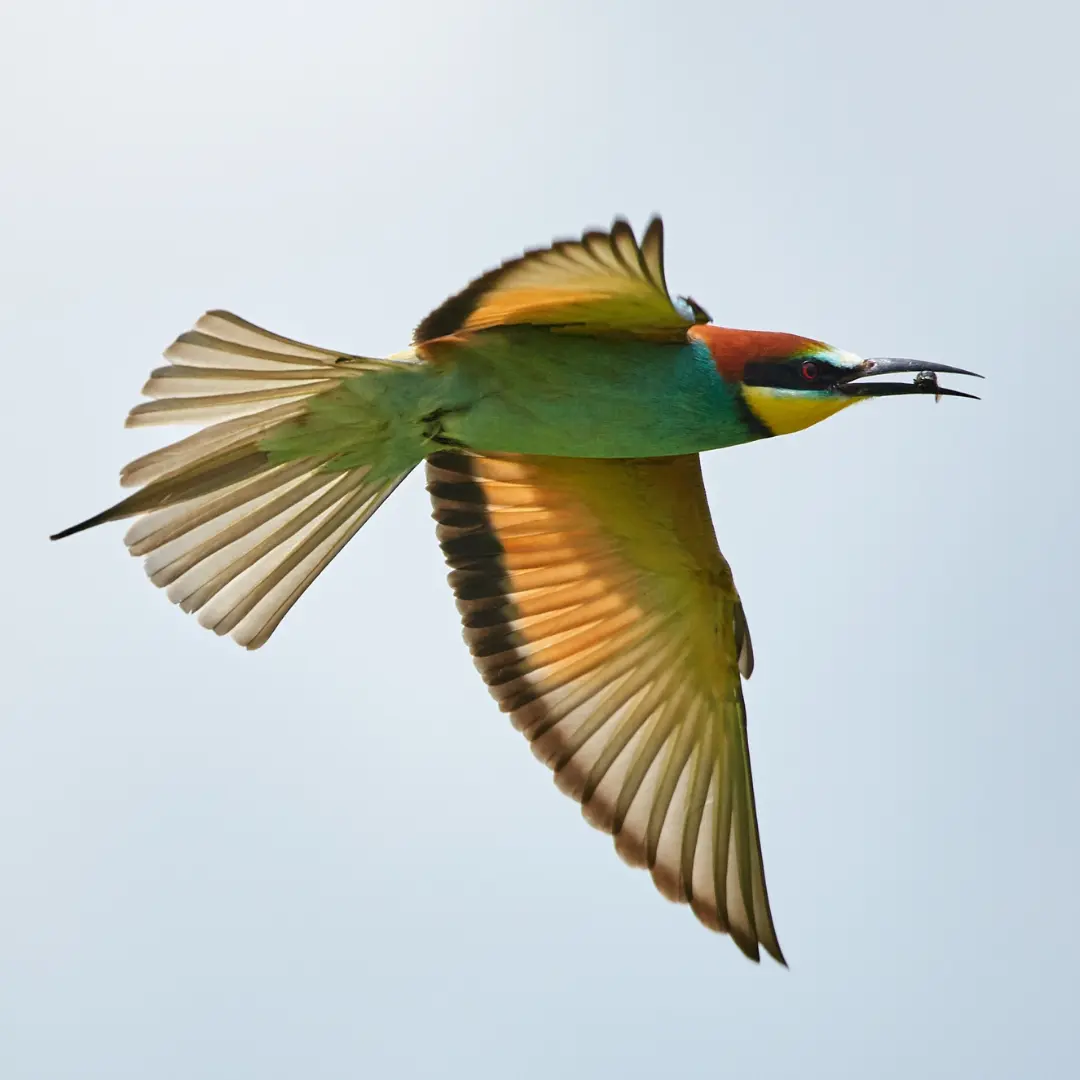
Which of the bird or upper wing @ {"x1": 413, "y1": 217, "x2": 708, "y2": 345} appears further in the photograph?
the bird

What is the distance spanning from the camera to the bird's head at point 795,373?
5.39 metres

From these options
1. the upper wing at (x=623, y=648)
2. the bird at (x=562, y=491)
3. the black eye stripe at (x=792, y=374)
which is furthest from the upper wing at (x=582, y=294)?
the upper wing at (x=623, y=648)

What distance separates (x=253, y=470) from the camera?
544 centimetres

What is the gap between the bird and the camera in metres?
5.20

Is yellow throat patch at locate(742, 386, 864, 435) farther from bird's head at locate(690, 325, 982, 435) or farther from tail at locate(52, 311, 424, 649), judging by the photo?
tail at locate(52, 311, 424, 649)


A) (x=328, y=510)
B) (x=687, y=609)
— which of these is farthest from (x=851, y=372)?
(x=328, y=510)

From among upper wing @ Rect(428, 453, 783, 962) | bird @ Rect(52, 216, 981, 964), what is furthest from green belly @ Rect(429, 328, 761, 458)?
upper wing @ Rect(428, 453, 783, 962)

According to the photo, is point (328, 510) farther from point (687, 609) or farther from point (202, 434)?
point (687, 609)

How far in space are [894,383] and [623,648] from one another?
127 cm

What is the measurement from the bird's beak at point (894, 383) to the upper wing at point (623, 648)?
2.15ft

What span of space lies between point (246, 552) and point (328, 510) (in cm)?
25

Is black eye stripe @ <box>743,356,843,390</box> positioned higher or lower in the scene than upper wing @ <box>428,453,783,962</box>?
higher

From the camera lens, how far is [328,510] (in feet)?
18.4

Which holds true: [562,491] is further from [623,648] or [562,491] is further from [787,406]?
[787,406]
